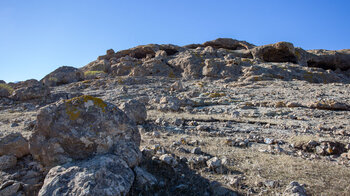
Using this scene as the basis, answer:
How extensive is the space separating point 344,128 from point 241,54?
2208cm

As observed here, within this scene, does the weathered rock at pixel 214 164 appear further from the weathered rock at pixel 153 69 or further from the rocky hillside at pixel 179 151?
the weathered rock at pixel 153 69

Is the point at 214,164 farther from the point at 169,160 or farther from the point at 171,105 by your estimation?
the point at 171,105

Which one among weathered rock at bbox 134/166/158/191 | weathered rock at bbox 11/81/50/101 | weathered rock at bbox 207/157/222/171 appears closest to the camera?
weathered rock at bbox 134/166/158/191

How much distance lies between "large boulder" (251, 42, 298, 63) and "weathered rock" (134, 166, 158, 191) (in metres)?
25.4

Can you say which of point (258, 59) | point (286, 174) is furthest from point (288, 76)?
point (286, 174)

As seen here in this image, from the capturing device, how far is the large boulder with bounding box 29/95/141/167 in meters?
3.53

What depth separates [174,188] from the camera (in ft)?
11.4

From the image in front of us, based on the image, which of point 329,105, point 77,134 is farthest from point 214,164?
point 329,105

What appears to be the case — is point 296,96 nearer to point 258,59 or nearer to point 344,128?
point 344,128

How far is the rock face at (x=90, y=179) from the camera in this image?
8.75ft

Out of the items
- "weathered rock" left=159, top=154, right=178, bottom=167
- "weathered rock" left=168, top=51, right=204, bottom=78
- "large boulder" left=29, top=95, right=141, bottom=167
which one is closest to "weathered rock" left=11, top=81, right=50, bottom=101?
"weathered rock" left=168, top=51, right=204, bottom=78

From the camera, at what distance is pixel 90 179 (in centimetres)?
274

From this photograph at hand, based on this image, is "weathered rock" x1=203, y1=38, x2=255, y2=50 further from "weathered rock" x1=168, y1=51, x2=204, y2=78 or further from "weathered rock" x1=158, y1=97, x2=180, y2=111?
"weathered rock" x1=158, y1=97, x2=180, y2=111

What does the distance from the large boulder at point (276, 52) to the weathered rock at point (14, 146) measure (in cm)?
2561
